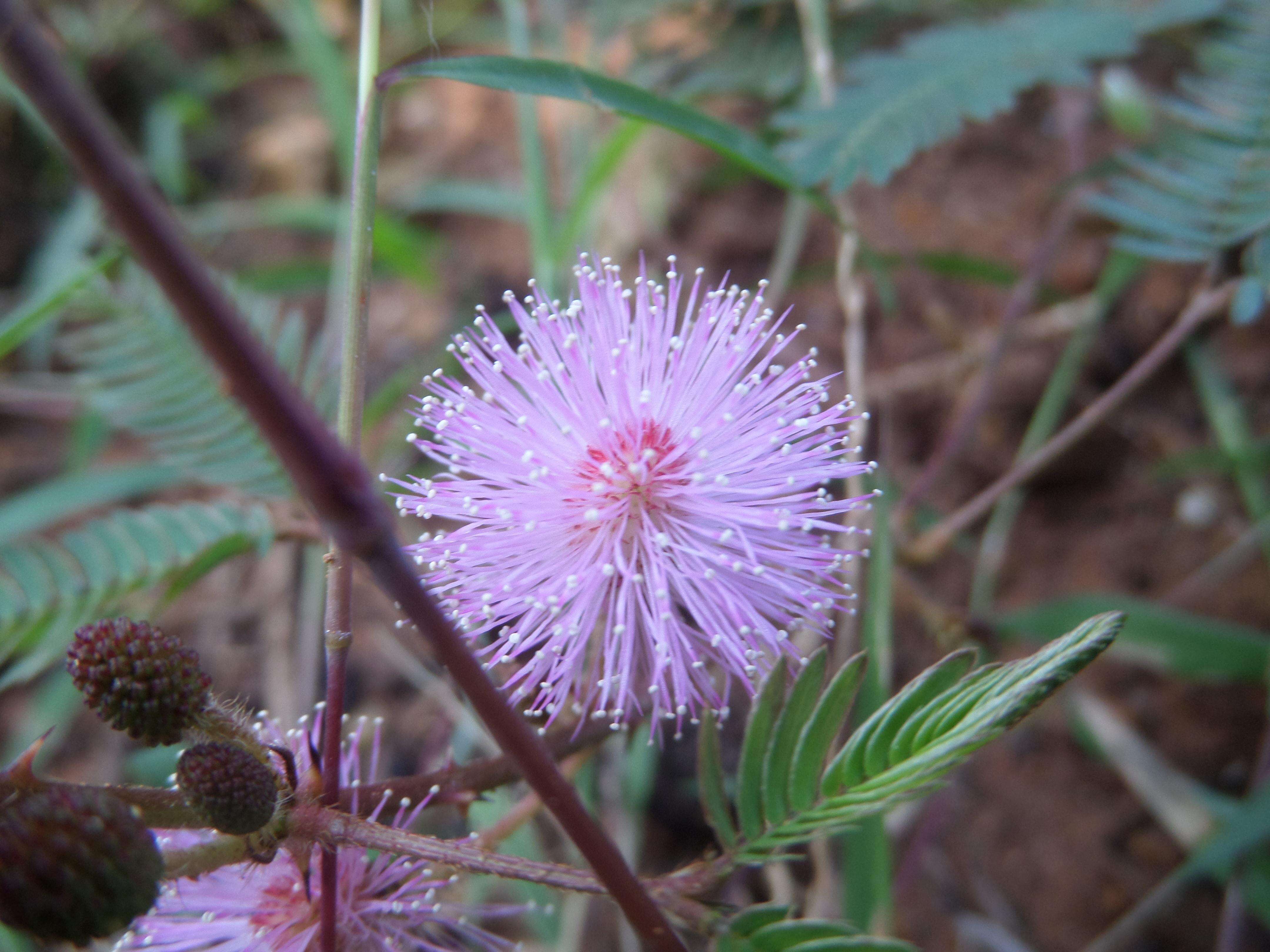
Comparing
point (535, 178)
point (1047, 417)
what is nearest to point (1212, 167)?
point (1047, 417)

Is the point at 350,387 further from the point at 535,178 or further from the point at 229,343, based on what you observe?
the point at 535,178

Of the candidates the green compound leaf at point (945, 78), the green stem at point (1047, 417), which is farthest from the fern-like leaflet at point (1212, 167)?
the green stem at point (1047, 417)

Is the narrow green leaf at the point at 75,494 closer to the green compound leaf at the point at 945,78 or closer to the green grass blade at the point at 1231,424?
the green compound leaf at the point at 945,78

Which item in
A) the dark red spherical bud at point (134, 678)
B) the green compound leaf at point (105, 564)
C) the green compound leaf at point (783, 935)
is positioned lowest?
the green compound leaf at point (783, 935)

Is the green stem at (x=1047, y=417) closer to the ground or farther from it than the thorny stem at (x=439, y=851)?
farther from it

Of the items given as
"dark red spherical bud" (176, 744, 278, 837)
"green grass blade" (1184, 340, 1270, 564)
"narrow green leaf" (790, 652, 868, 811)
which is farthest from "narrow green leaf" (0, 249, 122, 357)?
"green grass blade" (1184, 340, 1270, 564)

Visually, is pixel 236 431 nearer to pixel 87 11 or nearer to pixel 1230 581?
pixel 1230 581
